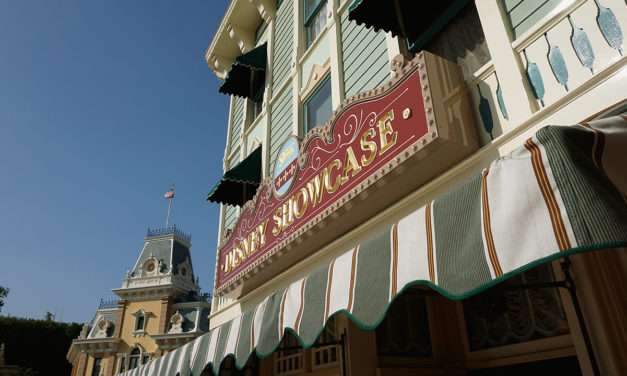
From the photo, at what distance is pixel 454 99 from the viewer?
407 centimetres

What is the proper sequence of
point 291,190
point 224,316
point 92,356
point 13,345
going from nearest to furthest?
point 291,190
point 224,316
point 92,356
point 13,345

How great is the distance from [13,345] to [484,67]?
182 feet

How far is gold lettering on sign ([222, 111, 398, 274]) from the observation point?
445 centimetres

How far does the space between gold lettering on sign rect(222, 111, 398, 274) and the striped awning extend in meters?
1.76

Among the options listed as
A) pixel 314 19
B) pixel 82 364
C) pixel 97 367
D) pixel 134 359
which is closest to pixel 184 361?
pixel 314 19

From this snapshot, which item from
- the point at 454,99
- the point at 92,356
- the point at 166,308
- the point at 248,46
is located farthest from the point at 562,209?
the point at 92,356

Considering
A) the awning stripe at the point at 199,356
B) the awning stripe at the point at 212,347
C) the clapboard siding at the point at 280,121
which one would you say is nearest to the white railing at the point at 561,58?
the awning stripe at the point at 212,347

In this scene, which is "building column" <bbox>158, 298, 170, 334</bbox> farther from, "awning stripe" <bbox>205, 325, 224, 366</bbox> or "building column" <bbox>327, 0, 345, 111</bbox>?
"building column" <bbox>327, 0, 345, 111</bbox>

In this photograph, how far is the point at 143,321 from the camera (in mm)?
36188

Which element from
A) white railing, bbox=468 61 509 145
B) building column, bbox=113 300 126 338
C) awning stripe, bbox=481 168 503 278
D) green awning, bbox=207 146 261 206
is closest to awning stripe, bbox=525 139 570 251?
awning stripe, bbox=481 168 503 278

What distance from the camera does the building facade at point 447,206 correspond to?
1970 mm

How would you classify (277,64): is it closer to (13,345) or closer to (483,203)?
(483,203)

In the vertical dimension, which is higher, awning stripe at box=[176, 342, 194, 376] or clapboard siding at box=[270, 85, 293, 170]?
clapboard siding at box=[270, 85, 293, 170]

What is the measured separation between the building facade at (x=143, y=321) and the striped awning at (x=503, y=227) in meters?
32.9
